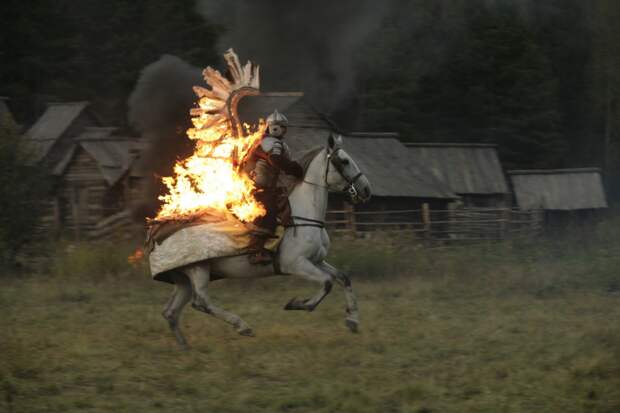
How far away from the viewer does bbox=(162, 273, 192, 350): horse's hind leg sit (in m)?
11.2

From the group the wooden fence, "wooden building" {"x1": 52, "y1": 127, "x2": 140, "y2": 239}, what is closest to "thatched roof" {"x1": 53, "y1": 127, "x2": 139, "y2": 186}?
"wooden building" {"x1": 52, "y1": 127, "x2": 140, "y2": 239}

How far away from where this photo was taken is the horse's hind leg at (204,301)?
36.3 feet

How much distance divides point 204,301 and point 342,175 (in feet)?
7.28

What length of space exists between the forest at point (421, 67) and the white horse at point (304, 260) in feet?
61.4

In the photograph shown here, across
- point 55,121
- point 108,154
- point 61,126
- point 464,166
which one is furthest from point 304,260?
point 55,121

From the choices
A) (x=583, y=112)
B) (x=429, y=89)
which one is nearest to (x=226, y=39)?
(x=429, y=89)

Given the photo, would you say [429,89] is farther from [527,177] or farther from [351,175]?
[351,175]

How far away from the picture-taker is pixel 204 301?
11102 millimetres

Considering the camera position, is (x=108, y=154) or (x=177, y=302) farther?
(x=108, y=154)

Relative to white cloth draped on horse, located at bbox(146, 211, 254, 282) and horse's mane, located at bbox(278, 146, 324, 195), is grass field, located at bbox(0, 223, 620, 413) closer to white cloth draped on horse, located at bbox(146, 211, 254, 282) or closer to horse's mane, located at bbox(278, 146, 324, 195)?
white cloth draped on horse, located at bbox(146, 211, 254, 282)

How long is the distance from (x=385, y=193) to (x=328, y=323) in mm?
19527

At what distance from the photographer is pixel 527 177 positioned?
41219 millimetres

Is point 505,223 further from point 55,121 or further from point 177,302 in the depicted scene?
point 177,302

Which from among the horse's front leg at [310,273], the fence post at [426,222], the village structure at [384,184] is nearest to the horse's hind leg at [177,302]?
the horse's front leg at [310,273]
